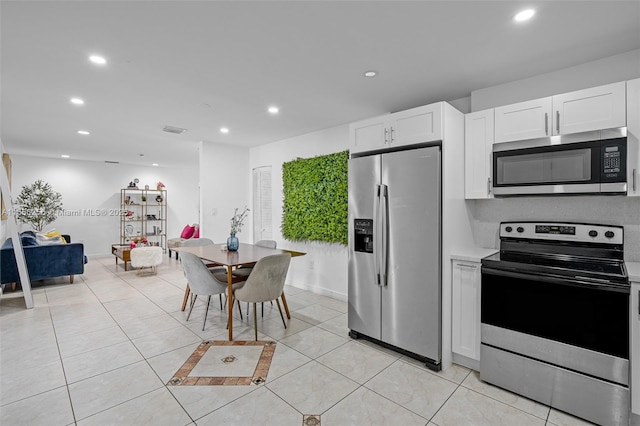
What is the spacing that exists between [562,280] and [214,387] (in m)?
2.52

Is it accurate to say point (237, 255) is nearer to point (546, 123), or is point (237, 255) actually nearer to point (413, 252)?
point (413, 252)

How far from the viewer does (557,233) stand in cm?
249

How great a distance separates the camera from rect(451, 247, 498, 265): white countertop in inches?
97.3

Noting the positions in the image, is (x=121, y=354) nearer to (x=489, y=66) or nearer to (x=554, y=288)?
(x=554, y=288)

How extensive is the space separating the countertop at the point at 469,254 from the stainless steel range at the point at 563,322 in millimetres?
97

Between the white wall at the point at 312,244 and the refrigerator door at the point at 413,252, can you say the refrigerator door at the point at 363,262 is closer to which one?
the refrigerator door at the point at 413,252

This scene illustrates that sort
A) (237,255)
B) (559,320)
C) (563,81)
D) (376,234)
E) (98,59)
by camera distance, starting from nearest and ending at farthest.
→ (559,320), (98,59), (563,81), (376,234), (237,255)

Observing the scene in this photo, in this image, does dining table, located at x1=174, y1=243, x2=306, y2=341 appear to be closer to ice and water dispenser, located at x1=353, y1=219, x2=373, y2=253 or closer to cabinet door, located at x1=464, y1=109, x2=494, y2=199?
ice and water dispenser, located at x1=353, y1=219, x2=373, y2=253

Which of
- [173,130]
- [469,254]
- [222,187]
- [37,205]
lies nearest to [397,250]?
[469,254]

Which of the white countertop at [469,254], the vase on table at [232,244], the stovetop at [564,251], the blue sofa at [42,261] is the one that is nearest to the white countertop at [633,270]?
the stovetop at [564,251]

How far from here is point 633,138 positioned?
2.11 meters

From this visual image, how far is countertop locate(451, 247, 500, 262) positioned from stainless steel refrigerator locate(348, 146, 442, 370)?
18 cm

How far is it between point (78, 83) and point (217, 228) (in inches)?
125

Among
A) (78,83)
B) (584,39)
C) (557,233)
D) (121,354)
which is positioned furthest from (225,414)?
(584,39)
